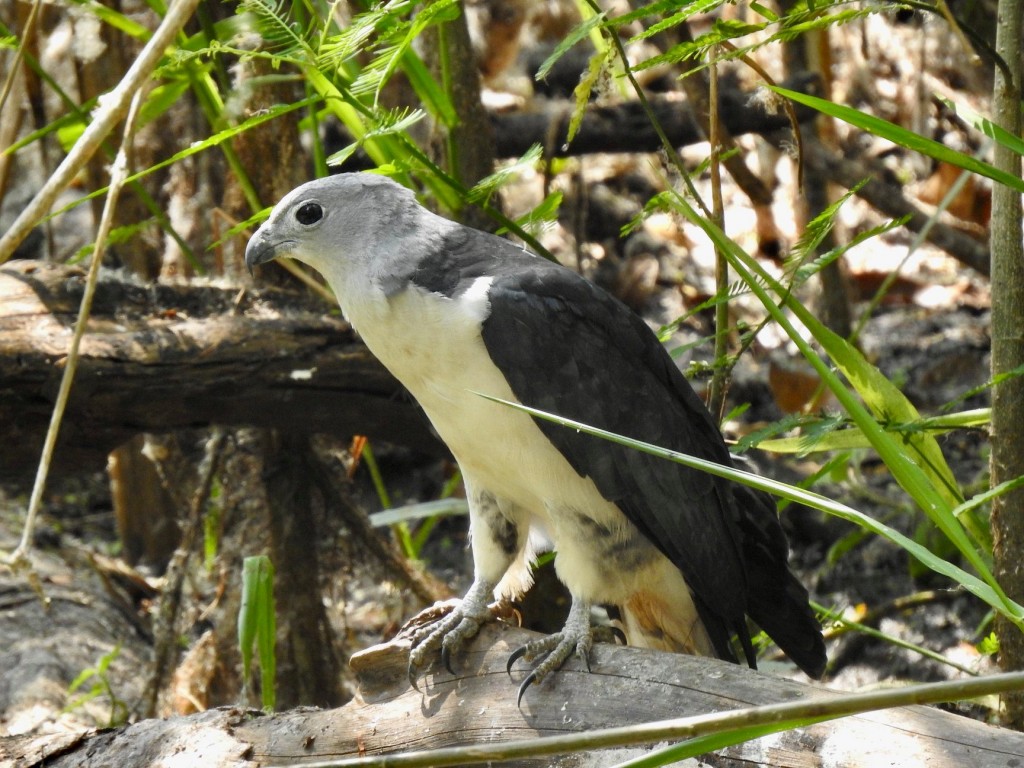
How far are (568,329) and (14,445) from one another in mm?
1901

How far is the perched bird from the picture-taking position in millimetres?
2654

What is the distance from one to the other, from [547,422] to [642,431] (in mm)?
286

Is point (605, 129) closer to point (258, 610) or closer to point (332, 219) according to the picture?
point (332, 219)

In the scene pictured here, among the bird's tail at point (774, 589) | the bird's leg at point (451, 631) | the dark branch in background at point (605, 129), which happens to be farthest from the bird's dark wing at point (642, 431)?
the dark branch in background at point (605, 129)

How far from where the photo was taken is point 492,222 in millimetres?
3992

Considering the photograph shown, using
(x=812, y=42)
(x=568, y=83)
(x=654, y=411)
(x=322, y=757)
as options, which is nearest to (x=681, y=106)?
(x=568, y=83)

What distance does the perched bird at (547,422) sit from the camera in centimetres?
265

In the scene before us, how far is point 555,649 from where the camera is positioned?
2475 millimetres

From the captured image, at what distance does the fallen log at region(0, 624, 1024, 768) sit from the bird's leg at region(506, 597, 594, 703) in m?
0.02

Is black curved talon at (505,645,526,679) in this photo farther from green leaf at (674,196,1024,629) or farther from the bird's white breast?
green leaf at (674,196,1024,629)

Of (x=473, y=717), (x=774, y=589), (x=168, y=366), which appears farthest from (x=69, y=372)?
(x=774, y=589)

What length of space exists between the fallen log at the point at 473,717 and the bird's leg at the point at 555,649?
25mm

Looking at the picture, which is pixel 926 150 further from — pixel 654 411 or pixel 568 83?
pixel 568 83

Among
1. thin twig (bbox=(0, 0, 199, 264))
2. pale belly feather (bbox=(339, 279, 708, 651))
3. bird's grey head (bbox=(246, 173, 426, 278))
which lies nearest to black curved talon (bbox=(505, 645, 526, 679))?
pale belly feather (bbox=(339, 279, 708, 651))
